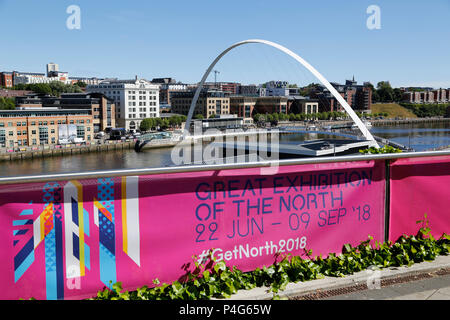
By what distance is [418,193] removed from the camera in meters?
2.46

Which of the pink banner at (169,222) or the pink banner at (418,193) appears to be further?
the pink banner at (418,193)

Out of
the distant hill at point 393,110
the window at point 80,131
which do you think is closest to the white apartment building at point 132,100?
the window at point 80,131

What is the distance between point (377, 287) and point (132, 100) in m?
66.2

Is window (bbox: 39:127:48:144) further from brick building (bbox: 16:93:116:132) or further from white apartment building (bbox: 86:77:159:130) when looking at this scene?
white apartment building (bbox: 86:77:159:130)

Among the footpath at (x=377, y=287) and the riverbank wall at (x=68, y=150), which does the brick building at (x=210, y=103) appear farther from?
the footpath at (x=377, y=287)

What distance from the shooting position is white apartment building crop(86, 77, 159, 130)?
2564 inches

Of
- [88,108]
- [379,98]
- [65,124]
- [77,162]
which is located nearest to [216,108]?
[88,108]

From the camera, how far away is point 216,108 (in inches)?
2847

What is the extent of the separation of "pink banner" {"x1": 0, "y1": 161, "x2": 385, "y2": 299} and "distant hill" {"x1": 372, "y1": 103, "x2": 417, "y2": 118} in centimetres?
11531

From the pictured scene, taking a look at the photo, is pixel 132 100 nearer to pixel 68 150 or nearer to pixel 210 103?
pixel 210 103

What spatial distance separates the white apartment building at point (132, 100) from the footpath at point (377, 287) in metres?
64.5

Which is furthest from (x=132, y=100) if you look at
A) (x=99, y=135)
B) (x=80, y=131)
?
(x=80, y=131)

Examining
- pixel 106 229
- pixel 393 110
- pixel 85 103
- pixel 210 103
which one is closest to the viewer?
pixel 106 229

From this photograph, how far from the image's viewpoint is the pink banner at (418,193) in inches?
95.6
